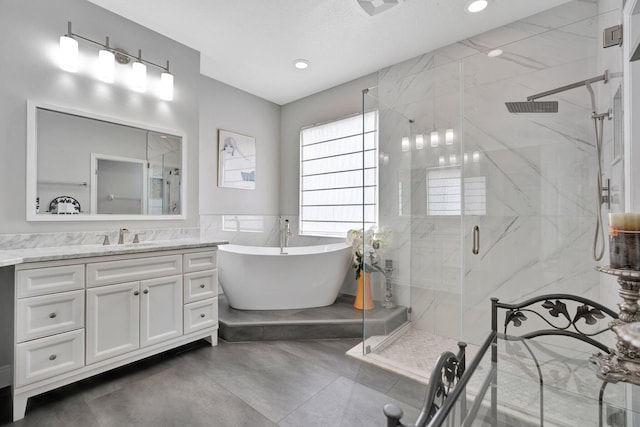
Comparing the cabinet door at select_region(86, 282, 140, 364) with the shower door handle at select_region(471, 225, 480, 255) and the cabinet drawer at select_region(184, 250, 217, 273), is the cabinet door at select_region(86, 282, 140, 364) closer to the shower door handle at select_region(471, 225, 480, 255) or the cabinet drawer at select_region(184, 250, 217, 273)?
the cabinet drawer at select_region(184, 250, 217, 273)

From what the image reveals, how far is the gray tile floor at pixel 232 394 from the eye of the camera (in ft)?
5.26

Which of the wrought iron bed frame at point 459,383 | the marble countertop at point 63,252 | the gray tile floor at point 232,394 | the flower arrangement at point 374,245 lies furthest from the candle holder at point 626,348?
the marble countertop at point 63,252

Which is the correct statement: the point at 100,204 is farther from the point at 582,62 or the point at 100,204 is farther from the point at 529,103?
the point at 582,62

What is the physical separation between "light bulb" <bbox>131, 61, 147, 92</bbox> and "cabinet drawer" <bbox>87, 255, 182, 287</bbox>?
4.86 feet

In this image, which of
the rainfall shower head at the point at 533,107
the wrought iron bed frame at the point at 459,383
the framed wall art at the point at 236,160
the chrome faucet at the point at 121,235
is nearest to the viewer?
the wrought iron bed frame at the point at 459,383

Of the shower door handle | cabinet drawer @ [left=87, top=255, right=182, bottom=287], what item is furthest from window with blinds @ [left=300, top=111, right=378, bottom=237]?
cabinet drawer @ [left=87, top=255, right=182, bottom=287]

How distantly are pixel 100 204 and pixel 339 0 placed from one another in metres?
2.40

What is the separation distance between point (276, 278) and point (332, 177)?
4.92 ft

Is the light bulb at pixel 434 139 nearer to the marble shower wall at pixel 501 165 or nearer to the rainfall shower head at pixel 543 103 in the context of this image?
the marble shower wall at pixel 501 165

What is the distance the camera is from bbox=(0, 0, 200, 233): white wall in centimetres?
193

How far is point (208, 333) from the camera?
247 cm

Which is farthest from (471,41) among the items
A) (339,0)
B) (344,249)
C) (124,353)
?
(124,353)

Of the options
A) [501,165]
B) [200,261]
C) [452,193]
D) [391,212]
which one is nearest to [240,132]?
[200,261]

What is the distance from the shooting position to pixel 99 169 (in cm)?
233
